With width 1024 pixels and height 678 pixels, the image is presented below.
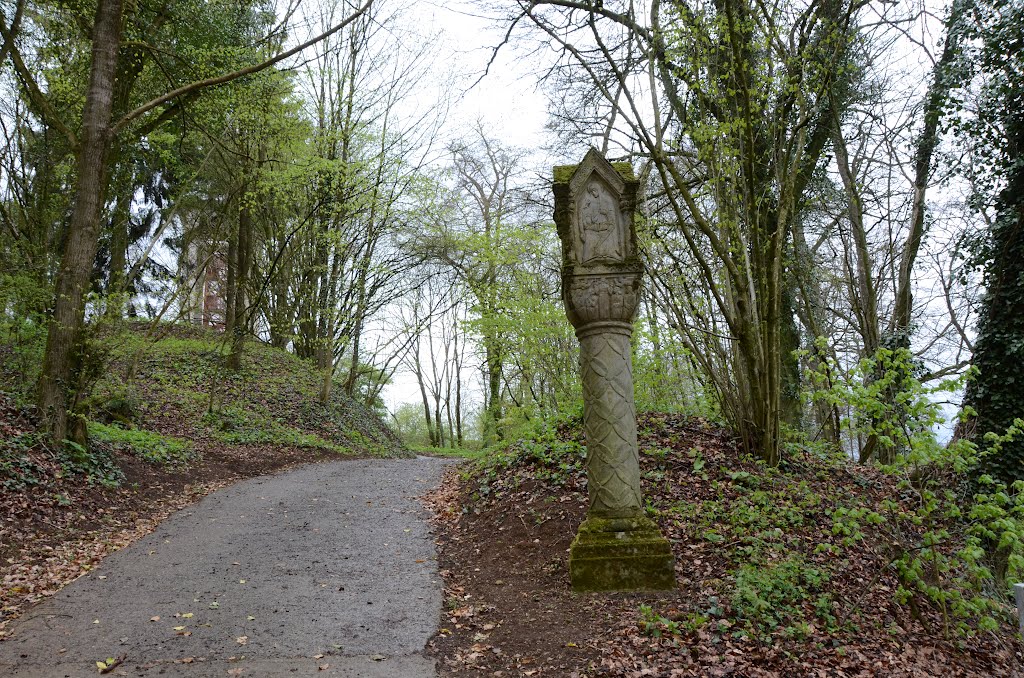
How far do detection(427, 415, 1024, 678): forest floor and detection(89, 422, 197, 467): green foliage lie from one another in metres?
4.87

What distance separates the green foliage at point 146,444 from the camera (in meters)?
9.26

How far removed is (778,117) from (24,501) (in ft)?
30.1

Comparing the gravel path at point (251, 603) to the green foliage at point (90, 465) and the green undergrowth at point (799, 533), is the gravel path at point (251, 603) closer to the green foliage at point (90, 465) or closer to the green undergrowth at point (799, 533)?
the green foliage at point (90, 465)

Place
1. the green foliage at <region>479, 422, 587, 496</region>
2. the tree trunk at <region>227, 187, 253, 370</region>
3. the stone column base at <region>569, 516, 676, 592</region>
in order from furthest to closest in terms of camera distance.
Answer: the tree trunk at <region>227, 187, 253, 370</region>, the green foliage at <region>479, 422, 587, 496</region>, the stone column base at <region>569, 516, 676, 592</region>

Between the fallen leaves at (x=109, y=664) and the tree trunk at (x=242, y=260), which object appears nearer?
the fallen leaves at (x=109, y=664)

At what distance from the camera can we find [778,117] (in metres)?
7.52

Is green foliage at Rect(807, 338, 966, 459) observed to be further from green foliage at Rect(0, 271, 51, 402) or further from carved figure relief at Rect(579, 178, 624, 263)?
green foliage at Rect(0, 271, 51, 402)

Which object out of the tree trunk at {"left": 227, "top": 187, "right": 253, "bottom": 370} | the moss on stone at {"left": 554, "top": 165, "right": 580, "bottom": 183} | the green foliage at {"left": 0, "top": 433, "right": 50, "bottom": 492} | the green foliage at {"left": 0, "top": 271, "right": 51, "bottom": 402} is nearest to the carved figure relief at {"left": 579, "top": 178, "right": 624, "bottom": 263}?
the moss on stone at {"left": 554, "top": 165, "right": 580, "bottom": 183}

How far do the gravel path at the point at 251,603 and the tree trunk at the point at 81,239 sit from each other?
7.03 ft

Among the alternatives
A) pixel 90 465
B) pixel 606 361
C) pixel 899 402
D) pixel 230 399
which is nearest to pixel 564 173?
pixel 606 361

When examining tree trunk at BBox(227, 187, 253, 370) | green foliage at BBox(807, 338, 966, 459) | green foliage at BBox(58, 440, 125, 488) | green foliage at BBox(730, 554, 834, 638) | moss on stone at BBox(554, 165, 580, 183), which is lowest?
green foliage at BBox(730, 554, 834, 638)

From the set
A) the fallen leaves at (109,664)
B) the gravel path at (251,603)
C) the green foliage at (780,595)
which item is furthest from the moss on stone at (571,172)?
the fallen leaves at (109,664)

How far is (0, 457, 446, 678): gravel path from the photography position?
393 cm

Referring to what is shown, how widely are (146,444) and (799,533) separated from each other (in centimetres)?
912
